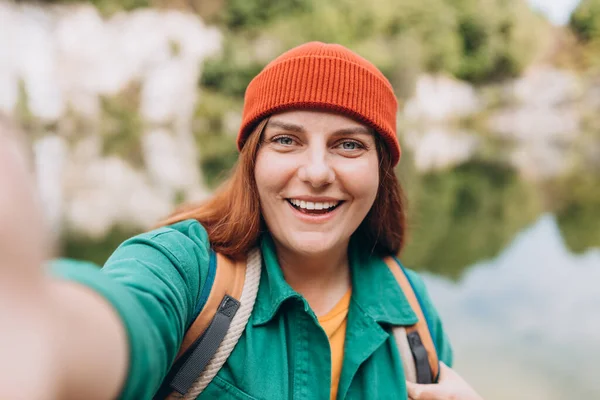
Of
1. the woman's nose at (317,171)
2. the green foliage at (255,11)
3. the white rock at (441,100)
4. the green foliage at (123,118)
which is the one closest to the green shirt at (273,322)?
the woman's nose at (317,171)

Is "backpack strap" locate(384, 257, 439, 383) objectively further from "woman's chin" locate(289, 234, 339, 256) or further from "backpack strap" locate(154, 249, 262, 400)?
"backpack strap" locate(154, 249, 262, 400)

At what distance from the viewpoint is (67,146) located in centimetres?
1888

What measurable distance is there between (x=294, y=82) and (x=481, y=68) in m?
53.6

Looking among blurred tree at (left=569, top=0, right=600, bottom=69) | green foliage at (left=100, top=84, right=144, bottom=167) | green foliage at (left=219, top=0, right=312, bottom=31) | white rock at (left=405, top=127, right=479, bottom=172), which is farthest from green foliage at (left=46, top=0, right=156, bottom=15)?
blurred tree at (left=569, top=0, right=600, bottom=69)

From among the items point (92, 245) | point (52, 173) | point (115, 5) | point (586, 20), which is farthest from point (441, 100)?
point (92, 245)

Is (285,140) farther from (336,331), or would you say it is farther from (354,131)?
(336,331)

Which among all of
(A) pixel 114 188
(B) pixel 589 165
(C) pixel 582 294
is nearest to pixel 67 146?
(A) pixel 114 188

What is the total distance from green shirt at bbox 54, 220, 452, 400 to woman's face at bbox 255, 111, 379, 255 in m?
0.14

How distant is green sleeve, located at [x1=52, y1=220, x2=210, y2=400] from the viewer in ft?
2.88

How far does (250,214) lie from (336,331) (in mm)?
475

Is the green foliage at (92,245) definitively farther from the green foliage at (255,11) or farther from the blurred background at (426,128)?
the green foliage at (255,11)

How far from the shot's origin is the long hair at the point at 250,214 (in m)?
1.71

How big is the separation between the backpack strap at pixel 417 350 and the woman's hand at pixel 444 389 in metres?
0.04

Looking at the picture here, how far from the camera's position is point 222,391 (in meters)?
1.48
